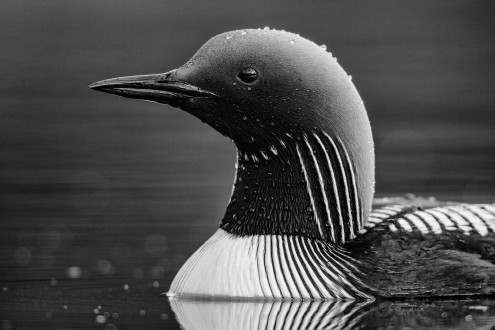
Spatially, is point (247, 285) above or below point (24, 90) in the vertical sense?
below

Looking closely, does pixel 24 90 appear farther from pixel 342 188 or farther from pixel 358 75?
pixel 342 188

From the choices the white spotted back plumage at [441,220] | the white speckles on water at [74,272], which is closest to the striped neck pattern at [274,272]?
the white spotted back plumage at [441,220]

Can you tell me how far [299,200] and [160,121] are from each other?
21.8ft

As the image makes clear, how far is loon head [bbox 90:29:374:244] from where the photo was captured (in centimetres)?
679

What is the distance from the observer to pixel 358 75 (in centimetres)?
1456

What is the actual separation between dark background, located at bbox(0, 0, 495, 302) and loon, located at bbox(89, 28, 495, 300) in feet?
2.36

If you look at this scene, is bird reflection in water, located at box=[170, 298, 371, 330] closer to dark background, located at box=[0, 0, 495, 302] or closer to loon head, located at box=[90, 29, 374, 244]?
loon head, located at box=[90, 29, 374, 244]

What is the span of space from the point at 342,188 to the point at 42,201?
362 cm

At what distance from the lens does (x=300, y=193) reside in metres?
6.94

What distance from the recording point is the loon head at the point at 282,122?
267 inches

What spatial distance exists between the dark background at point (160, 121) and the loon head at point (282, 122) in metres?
0.86

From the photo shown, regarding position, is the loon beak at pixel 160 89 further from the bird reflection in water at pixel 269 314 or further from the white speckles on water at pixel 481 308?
the white speckles on water at pixel 481 308

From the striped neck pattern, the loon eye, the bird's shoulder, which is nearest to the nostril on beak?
the loon eye

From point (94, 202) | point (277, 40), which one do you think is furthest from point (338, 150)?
point (94, 202)
